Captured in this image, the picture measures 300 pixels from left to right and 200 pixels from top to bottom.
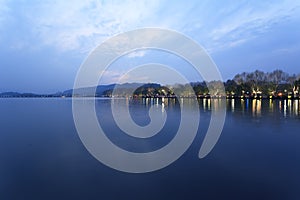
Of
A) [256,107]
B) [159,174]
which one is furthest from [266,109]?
[159,174]

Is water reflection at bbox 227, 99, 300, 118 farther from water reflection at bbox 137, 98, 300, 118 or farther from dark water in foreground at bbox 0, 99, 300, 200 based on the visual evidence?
dark water in foreground at bbox 0, 99, 300, 200

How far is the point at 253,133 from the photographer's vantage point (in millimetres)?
12188

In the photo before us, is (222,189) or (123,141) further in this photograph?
(123,141)

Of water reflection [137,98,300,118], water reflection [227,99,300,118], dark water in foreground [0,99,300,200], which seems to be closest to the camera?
dark water in foreground [0,99,300,200]

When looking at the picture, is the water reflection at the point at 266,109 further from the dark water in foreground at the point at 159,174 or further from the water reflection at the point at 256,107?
the dark water in foreground at the point at 159,174

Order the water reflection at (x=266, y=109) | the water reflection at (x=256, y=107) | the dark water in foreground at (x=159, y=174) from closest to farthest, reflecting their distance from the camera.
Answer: the dark water in foreground at (x=159, y=174) < the water reflection at (x=266, y=109) < the water reflection at (x=256, y=107)

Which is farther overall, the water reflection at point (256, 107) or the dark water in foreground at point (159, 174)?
the water reflection at point (256, 107)

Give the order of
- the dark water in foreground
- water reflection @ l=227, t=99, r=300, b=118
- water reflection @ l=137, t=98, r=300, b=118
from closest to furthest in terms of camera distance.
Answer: the dark water in foreground, water reflection @ l=227, t=99, r=300, b=118, water reflection @ l=137, t=98, r=300, b=118

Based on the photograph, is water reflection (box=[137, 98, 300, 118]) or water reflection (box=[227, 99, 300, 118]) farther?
water reflection (box=[137, 98, 300, 118])

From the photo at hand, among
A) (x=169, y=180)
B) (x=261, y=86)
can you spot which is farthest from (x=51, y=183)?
(x=261, y=86)

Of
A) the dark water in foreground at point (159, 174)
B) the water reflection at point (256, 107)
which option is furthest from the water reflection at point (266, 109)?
the dark water in foreground at point (159, 174)

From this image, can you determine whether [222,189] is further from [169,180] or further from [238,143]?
[238,143]

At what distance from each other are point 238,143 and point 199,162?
129 inches

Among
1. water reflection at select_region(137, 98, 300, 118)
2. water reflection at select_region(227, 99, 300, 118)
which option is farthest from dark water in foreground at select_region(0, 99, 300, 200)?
water reflection at select_region(227, 99, 300, 118)
